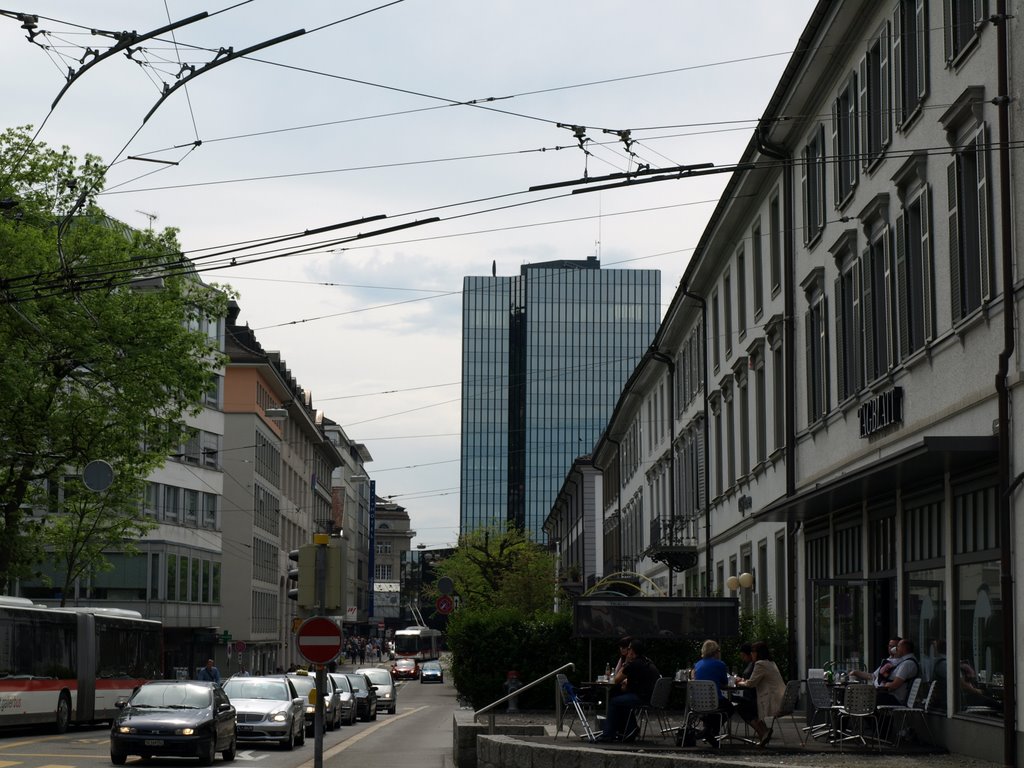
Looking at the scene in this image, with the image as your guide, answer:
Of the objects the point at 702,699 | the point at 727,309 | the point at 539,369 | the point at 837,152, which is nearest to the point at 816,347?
the point at 837,152

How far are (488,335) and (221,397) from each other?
278 ft

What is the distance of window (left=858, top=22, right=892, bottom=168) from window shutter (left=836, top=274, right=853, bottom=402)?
263 cm

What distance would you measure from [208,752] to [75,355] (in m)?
15.7

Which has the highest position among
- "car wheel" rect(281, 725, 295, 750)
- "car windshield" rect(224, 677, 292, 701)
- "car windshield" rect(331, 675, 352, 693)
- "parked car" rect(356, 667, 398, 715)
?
"car windshield" rect(224, 677, 292, 701)

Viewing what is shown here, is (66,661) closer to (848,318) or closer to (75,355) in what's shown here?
(75,355)

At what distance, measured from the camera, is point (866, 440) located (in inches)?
931

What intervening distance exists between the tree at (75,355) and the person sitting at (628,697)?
19.2 metres

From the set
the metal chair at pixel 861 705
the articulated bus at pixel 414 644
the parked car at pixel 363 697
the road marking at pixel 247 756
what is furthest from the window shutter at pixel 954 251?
the articulated bus at pixel 414 644

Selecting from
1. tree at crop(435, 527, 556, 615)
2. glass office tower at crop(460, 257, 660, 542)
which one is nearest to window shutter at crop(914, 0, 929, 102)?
tree at crop(435, 527, 556, 615)

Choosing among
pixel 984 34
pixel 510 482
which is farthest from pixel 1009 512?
pixel 510 482

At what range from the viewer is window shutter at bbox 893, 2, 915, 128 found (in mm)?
21281

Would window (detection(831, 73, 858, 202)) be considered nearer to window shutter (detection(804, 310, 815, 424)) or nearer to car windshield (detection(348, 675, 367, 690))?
window shutter (detection(804, 310, 815, 424))

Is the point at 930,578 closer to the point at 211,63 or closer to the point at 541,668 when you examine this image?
the point at 211,63

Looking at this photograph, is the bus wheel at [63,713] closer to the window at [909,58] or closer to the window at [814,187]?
the window at [814,187]
